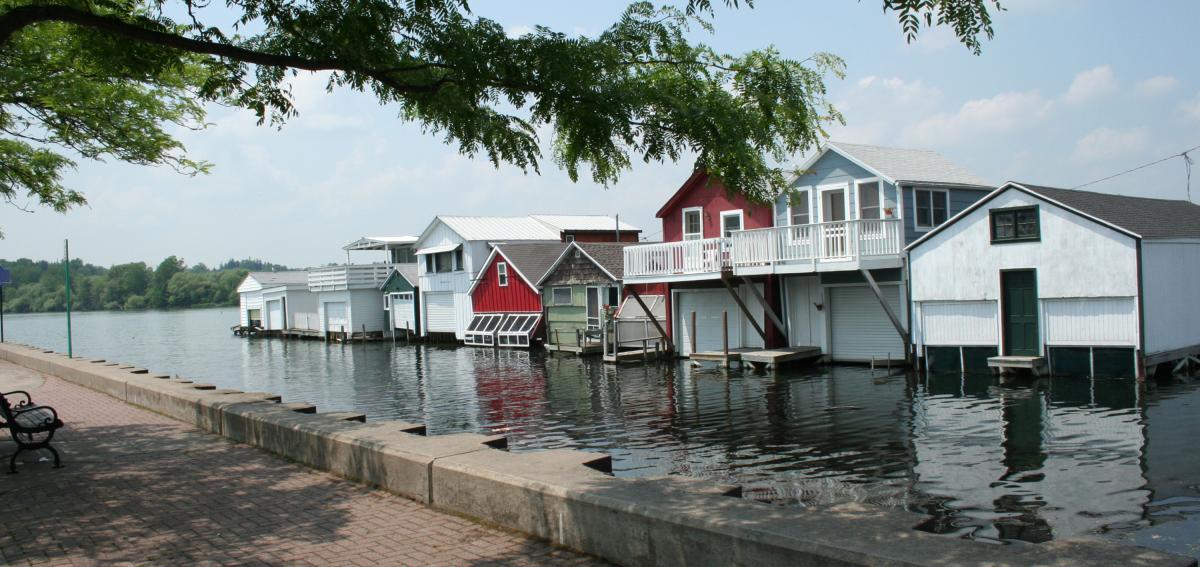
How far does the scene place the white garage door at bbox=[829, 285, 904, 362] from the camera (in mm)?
27453

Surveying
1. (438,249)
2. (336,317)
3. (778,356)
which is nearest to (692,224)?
(778,356)

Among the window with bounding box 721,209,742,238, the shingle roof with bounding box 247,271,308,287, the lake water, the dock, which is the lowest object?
the lake water

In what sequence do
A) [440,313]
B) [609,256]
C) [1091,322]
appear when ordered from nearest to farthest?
[1091,322]
[609,256]
[440,313]

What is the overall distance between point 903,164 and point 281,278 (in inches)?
2142

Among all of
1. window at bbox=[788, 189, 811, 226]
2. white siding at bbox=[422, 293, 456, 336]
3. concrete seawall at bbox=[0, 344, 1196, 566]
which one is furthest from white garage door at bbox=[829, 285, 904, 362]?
white siding at bbox=[422, 293, 456, 336]

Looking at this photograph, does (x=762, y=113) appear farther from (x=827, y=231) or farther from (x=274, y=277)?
(x=274, y=277)

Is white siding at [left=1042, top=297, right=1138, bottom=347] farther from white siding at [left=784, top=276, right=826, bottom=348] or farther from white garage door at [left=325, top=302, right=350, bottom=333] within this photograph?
white garage door at [left=325, top=302, right=350, bottom=333]

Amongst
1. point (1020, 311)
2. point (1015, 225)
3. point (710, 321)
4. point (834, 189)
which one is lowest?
point (710, 321)

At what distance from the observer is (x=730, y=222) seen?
3238 centimetres

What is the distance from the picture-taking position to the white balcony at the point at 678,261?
97.6 feet

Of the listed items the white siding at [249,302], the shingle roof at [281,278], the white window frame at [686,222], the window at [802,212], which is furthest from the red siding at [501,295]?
the white siding at [249,302]

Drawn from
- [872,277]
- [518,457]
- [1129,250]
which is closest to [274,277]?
[872,277]

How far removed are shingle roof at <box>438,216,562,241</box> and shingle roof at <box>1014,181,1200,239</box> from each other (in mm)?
30522

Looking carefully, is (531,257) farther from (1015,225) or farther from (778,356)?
(1015,225)
